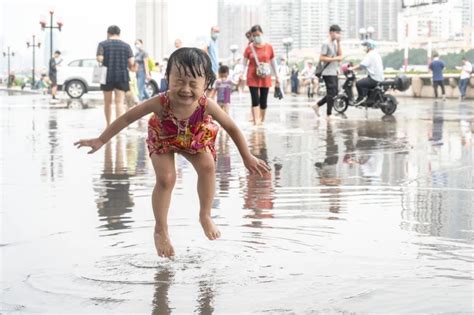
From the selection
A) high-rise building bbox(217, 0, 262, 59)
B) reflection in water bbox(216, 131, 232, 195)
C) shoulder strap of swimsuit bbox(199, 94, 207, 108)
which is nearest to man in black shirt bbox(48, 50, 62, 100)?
reflection in water bbox(216, 131, 232, 195)

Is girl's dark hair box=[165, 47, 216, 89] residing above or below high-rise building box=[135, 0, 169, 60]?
below

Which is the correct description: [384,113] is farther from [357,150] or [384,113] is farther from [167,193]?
[167,193]

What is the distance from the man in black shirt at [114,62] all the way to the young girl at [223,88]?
3460mm

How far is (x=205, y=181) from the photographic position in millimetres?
4977

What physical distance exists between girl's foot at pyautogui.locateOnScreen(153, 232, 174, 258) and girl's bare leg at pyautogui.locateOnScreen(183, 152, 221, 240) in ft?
1.07

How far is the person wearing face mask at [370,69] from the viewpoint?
19.6 meters

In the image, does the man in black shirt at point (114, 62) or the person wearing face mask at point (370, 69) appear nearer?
the man in black shirt at point (114, 62)

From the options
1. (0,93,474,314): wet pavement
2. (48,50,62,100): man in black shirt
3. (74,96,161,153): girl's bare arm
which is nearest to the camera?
(0,93,474,314): wet pavement

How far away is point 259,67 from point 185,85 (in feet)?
35.3

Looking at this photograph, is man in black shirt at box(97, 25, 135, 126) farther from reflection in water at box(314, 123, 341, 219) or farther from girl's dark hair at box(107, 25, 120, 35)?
reflection in water at box(314, 123, 341, 219)

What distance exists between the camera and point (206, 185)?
499 cm

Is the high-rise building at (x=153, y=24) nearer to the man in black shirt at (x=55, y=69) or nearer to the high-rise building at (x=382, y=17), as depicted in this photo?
the high-rise building at (x=382, y=17)

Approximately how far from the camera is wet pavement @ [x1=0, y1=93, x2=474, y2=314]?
379 centimetres

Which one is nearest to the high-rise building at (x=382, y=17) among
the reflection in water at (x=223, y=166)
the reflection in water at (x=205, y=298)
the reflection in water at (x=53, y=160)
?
the reflection in water at (x=53, y=160)
